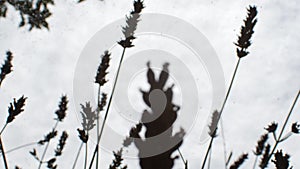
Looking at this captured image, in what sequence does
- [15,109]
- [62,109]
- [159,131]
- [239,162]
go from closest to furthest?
[15,109] → [159,131] → [239,162] → [62,109]

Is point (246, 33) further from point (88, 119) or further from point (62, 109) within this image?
point (62, 109)

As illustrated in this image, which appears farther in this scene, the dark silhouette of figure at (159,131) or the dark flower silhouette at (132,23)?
the dark flower silhouette at (132,23)

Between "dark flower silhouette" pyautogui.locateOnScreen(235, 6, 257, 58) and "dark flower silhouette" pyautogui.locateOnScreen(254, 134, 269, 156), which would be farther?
"dark flower silhouette" pyautogui.locateOnScreen(254, 134, 269, 156)

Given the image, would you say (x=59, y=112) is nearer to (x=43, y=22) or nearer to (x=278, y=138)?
(x=278, y=138)

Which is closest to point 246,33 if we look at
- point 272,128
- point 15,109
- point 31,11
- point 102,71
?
point 272,128

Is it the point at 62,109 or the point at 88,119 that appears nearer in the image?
the point at 88,119

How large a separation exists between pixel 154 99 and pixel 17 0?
150 inches

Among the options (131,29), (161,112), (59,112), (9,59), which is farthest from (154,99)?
→ (59,112)

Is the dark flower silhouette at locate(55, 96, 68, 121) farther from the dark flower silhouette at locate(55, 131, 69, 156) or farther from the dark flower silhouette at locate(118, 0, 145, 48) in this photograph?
the dark flower silhouette at locate(118, 0, 145, 48)

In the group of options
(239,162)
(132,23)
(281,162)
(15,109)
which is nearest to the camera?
(281,162)

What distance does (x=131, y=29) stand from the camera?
1676 millimetres

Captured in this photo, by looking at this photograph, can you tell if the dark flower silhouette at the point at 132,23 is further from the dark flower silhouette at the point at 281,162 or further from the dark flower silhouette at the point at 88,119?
the dark flower silhouette at the point at 281,162

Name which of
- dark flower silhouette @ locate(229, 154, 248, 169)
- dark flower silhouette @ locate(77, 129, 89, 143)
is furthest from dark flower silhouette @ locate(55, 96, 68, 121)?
dark flower silhouette @ locate(229, 154, 248, 169)

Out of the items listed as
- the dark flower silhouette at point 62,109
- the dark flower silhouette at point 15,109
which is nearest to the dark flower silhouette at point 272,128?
the dark flower silhouette at point 15,109
